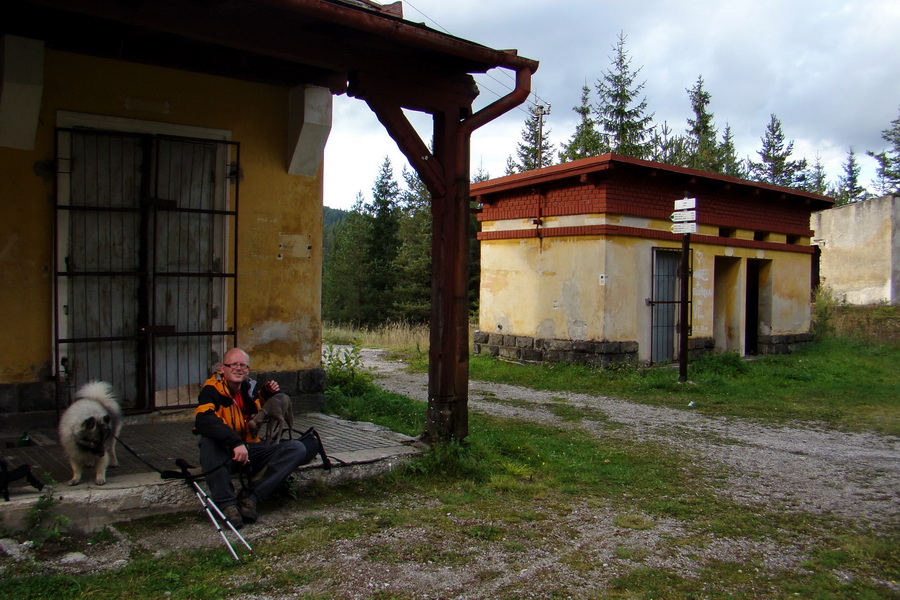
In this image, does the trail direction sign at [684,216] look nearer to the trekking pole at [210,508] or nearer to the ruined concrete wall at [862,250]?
the trekking pole at [210,508]

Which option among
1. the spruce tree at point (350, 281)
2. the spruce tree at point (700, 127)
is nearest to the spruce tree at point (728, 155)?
the spruce tree at point (700, 127)

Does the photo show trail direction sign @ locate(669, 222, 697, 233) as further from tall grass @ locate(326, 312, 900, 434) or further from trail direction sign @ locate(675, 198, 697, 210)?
tall grass @ locate(326, 312, 900, 434)

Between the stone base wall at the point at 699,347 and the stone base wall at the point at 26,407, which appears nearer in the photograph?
the stone base wall at the point at 26,407

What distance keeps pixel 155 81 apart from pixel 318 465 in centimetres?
430

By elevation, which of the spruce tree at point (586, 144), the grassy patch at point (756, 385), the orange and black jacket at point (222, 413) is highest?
the spruce tree at point (586, 144)

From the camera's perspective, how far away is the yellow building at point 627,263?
13242mm

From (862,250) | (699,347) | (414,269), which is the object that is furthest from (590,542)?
(414,269)

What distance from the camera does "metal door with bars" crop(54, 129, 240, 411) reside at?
668 cm

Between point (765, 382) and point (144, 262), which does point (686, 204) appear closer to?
point (765, 382)

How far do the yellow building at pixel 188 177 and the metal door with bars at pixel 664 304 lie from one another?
808 cm

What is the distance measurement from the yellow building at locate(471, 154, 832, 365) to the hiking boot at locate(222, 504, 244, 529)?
31.1ft

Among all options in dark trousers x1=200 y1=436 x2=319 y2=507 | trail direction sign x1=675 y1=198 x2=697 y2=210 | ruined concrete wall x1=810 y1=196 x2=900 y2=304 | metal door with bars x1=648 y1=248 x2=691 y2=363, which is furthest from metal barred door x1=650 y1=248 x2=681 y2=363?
ruined concrete wall x1=810 y1=196 x2=900 y2=304

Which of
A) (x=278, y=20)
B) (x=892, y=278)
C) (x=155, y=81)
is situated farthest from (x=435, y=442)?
(x=892, y=278)

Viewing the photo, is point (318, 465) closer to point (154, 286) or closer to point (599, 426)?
point (154, 286)
